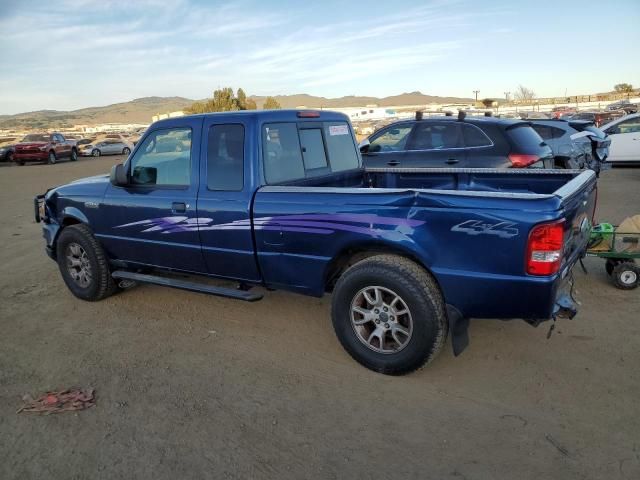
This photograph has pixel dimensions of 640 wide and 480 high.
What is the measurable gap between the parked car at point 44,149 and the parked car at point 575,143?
2577 centimetres

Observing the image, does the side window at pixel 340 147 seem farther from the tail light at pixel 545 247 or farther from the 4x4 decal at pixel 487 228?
the tail light at pixel 545 247

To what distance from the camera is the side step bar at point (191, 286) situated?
433 centimetres

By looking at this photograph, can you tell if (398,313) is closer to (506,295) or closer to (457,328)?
(457,328)

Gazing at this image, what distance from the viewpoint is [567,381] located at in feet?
11.7

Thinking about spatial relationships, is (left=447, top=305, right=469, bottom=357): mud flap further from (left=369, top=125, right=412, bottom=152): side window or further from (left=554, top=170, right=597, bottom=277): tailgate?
(left=369, top=125, right=412, bottom=152): side window

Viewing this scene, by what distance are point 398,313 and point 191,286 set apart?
6.51ft

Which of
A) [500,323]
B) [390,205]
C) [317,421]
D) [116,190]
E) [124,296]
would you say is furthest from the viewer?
[124,296]

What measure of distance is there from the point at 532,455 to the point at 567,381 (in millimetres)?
934

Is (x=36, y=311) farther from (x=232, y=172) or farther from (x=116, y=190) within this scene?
(x=232, y=172)

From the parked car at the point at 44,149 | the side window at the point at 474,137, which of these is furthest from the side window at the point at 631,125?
the parked car at the point at 44,149

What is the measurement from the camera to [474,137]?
796 centimetres

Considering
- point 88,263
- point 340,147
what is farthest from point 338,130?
point 88,263

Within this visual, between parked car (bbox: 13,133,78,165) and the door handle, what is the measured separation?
2705 centimetres

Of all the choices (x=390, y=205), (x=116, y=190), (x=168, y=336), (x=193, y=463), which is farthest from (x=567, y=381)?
(x=116, y=190)
